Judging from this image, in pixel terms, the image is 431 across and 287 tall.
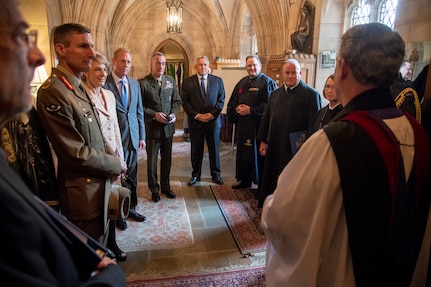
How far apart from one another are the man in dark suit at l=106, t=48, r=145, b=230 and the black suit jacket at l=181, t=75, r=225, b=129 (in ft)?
2.90

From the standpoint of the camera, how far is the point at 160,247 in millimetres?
2381

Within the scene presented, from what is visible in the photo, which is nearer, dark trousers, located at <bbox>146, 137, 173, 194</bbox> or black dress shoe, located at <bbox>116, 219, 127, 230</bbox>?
black dress shoe, located at <bbox>116, 219, 127, 230</bbox>

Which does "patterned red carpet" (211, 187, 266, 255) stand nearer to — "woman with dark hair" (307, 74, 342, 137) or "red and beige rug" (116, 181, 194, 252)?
"red and beige rug" (116, 181, 194, 252)

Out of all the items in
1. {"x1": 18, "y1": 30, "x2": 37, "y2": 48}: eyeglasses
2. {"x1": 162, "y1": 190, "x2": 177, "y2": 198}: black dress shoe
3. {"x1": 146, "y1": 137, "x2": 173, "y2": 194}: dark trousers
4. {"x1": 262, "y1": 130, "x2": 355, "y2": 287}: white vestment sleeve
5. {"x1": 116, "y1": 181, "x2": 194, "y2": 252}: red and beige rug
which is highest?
{"x1": 18, "y1": 30, "x2": 37, "y2": 48}: eyeglasses

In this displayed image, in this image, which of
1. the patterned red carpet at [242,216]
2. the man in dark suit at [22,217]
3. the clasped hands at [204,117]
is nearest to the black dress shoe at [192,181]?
the patterned red carpet at [242,216]

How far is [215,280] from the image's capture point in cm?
198

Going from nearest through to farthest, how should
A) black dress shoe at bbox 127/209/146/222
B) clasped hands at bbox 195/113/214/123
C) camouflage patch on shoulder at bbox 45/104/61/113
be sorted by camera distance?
camouflage patch on shoulder at bbox 45/104/61/113, black dress shoe at bbox 127/209/146/222, clasped hands at bbox 195/113/214/123

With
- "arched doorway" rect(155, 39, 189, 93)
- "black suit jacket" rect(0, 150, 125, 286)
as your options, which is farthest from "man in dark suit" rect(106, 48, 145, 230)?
"arched doorway" rect(155, 39, 189, 93)

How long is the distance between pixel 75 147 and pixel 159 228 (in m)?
1.52

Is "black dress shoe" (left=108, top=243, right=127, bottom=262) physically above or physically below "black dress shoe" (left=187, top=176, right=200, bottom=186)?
below

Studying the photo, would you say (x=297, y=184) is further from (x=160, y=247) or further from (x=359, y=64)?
(x=160, y=247)

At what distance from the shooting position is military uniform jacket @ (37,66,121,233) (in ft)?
4.58

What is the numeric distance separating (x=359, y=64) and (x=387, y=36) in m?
0.12

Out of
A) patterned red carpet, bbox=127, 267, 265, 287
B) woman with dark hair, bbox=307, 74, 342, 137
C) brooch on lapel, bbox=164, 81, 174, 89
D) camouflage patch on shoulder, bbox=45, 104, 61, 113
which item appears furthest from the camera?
brooch on lapel, bbox=164, 81, 174, 89
